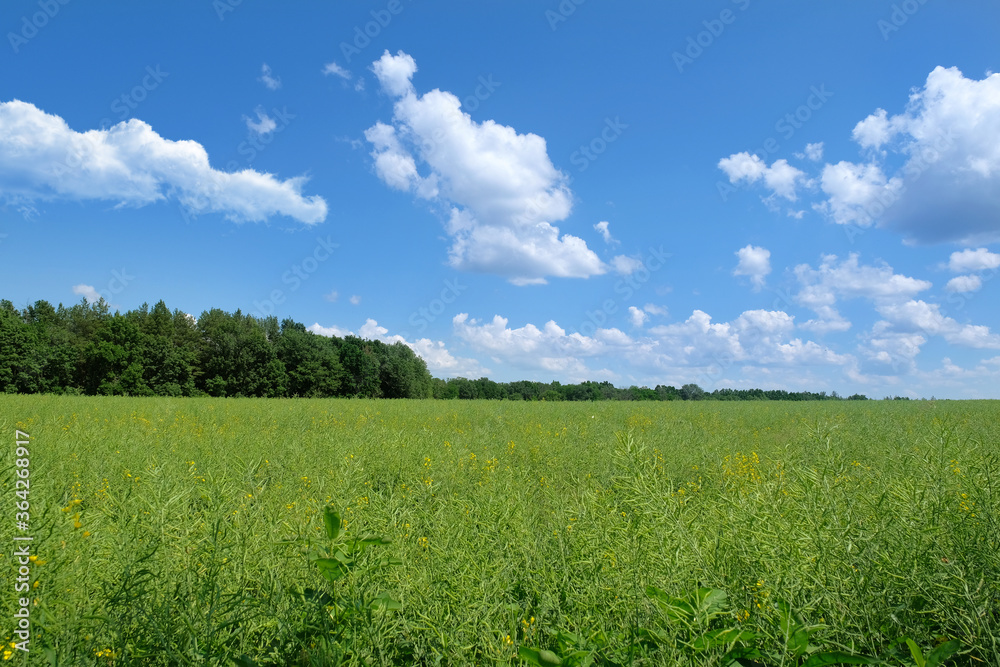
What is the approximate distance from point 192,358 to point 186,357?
20.7 inches

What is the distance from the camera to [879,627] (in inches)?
64.6

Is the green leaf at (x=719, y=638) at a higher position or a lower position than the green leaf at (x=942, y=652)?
lower

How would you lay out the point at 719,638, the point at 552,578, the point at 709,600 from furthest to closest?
the point at 552,578 → the point at 709,600 → the point at 719,638

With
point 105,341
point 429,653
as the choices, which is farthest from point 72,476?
point 105,341

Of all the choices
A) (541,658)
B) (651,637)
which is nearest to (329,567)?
(541,658)

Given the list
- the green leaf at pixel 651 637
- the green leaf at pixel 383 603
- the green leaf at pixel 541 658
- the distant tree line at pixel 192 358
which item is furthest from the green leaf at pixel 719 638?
the distant tree line at pixel 192 358

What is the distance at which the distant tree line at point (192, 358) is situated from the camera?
121 feet

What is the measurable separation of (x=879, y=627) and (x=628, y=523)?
93 cm

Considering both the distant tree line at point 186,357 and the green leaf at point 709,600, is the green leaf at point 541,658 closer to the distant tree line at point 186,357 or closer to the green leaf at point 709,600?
the green leaf at point 709,600

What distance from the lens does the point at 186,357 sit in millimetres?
40344

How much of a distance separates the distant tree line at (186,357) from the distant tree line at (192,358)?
3.4 inches

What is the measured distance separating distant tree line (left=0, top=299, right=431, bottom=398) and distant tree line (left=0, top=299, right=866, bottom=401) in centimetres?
9

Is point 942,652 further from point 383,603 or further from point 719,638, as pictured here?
point 383,603

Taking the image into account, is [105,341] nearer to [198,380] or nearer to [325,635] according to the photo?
[198,380]
